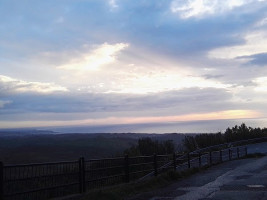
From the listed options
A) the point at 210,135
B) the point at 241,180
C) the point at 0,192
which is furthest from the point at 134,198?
the point at 210,135

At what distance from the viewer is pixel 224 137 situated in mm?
45625

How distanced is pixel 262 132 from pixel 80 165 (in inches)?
1616

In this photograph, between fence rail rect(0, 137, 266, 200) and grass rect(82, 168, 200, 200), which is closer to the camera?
fence rail rect(0, 137, 266, 200)

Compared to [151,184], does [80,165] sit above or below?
above

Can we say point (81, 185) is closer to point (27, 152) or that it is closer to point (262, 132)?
point (262, 132)

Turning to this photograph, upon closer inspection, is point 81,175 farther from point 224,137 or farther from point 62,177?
point 224,137

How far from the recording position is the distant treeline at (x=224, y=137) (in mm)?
40219

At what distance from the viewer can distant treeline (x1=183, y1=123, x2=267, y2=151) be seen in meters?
40.2

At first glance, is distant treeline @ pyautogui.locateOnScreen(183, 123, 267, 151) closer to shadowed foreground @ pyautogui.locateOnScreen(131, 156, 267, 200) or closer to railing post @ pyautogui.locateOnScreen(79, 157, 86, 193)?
shadowed foreground @ pyautogui.locateOnScreen(131, 156, 267, 200)

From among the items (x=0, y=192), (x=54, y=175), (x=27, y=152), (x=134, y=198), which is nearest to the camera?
(x=0, y=192)

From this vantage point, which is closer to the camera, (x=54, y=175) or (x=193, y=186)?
(x=54, y=175)

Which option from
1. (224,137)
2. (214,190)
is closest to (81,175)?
(214,190)

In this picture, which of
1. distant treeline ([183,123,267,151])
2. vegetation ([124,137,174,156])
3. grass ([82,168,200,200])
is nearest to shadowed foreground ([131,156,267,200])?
grass ([82,168,200,200])

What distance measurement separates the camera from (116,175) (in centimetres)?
1411
